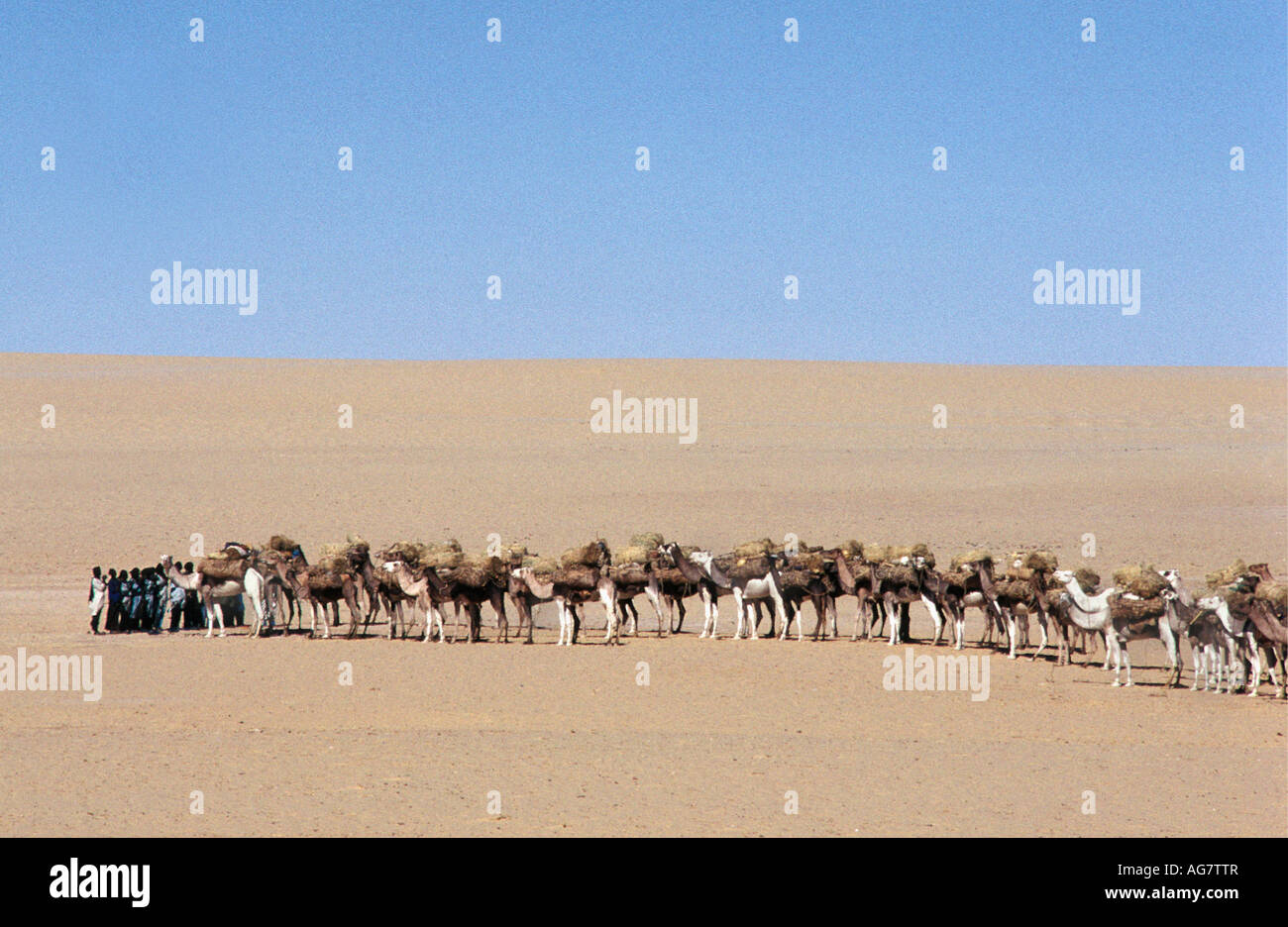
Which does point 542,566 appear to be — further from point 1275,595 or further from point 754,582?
point 1275,595

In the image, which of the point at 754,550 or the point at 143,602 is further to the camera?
the point at 754,550

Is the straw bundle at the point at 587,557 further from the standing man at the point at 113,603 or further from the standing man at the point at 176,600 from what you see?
the standing man at the point at 113,603

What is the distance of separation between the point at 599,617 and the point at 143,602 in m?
9.82

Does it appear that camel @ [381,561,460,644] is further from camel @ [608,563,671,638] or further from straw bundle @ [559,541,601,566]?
camel @ [608,563,671,638]

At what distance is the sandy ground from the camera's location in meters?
12.3

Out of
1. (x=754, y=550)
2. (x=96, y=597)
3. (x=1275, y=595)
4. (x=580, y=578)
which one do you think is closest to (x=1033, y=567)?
(x=1275, y=595)

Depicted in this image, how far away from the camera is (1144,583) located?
2000cm

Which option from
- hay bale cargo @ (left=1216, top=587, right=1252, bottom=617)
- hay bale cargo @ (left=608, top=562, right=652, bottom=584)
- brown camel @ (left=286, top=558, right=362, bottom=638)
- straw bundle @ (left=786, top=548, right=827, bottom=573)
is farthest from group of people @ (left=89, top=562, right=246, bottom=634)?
hay bale cargo @ (left=1216, top=587, right=1252, bottom=617)

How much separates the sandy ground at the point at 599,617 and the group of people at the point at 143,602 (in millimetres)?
950

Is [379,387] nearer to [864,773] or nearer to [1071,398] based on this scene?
[1071,398]

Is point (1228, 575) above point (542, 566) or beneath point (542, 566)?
beneath

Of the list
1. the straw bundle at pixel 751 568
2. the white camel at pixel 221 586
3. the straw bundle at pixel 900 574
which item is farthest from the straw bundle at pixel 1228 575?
the white camel at pixel 221 586

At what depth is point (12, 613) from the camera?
28.0m

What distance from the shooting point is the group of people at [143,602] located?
25562 millimetres
